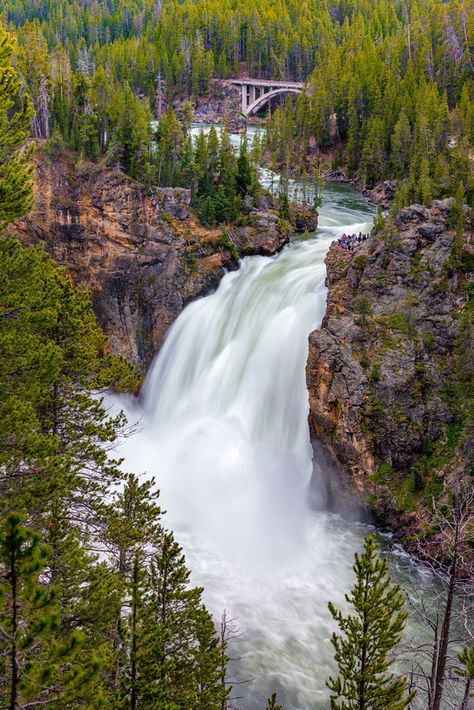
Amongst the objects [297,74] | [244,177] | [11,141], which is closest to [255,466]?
[11,141]

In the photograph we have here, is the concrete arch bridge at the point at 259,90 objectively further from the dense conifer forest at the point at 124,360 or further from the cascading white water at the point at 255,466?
the cascading white water at the point at 255,466

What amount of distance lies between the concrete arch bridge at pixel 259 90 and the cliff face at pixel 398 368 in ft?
331

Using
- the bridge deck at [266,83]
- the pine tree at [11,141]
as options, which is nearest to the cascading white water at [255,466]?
the pine tree at [11,141]

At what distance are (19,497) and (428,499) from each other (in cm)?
1945

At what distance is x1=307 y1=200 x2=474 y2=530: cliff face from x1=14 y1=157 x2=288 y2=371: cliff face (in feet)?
46.4

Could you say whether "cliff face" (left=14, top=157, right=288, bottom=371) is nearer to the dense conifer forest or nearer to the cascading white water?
the cascading white water

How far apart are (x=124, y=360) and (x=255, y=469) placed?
47.3ft

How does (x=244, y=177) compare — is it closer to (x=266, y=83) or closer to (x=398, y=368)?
(x=398, y=368)

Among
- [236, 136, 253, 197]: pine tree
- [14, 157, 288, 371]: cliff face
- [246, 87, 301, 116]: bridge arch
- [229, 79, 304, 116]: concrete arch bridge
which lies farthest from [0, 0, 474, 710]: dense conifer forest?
[246, 87, 301, 116]: bridge arch

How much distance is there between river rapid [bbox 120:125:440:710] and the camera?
2102 centimetres

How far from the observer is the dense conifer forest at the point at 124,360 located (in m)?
11.4

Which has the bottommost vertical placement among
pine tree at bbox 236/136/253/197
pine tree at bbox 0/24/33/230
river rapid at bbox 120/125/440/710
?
river rapid at bbox 120/125/440/710

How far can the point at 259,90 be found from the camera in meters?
129

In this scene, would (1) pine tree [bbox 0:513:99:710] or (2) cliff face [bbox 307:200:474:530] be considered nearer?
(1) pine tree [bbox 0:513:99:710]
